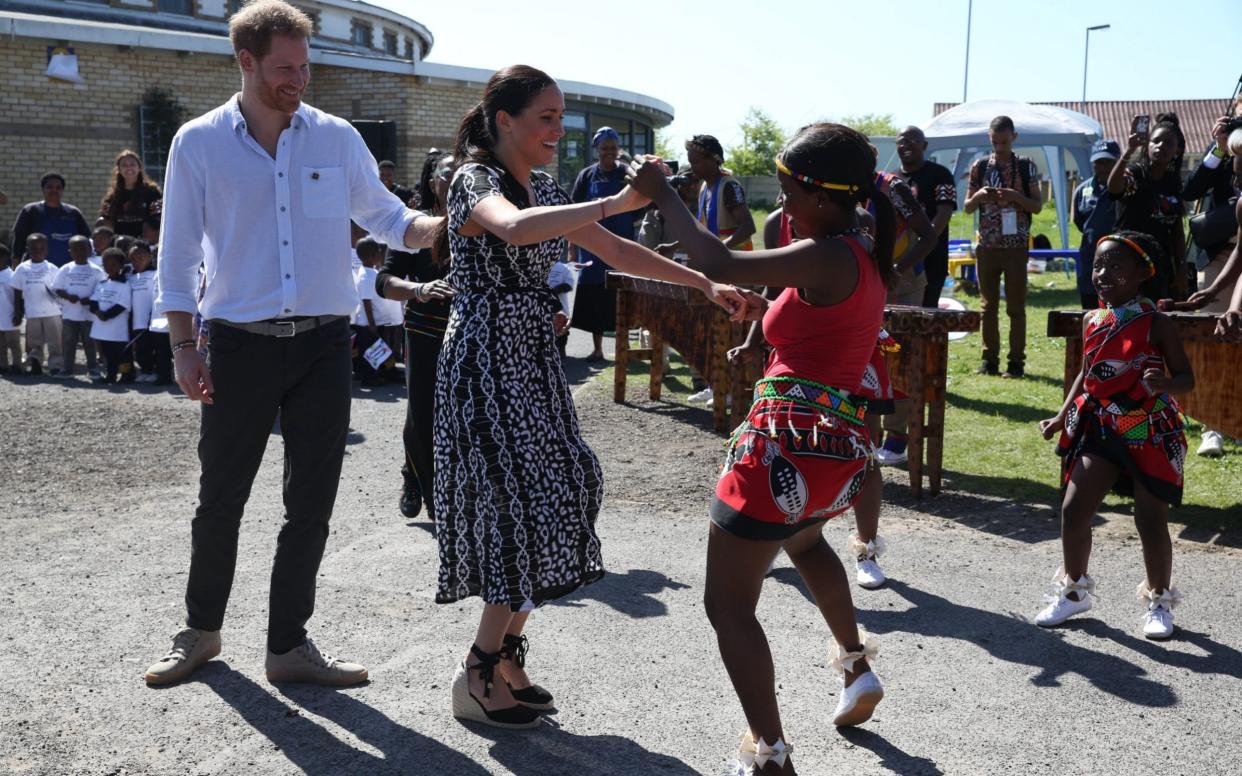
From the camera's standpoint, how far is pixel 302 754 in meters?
3.83

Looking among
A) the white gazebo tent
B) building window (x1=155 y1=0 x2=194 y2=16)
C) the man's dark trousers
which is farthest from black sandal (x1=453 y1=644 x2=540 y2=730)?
building window (x1=155 y1=0 x2=194 y2=16)

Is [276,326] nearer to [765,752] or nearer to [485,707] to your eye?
[485,707]

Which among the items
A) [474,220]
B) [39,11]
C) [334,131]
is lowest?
[474,220]

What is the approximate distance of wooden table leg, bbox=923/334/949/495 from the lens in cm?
737

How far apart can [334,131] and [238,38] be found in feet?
1.49

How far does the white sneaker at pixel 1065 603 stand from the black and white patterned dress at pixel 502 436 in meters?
2.19

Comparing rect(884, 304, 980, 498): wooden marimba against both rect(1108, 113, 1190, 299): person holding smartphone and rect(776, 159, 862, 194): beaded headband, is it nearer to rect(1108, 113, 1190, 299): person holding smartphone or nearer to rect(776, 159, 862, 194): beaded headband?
rect(1108, 113, 1190, 299): person holding smartphone

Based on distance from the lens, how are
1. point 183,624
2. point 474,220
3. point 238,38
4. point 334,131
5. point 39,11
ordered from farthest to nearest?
point 39,11 → point 183,624 → point 334,131 → point 238,38 → point 474,220

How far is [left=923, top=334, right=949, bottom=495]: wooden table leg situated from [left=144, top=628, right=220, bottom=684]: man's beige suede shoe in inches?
174

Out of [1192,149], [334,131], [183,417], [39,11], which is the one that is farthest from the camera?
[1192,149]

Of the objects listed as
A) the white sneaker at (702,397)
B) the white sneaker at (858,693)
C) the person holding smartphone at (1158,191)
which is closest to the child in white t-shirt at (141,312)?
the white sneaker at (702,397)

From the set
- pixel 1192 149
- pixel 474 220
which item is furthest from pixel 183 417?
pixel 1192 149

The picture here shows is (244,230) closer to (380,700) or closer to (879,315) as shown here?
(380,700)

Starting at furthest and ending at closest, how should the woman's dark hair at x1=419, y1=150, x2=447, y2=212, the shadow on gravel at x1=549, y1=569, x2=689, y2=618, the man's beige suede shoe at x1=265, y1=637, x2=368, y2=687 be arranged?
the woman's dark hair at x1=419, y1=150, x2=447, y2=212 < the shadow on gravel at x1=549, y1=569, x2=689, y2=618 < the man's beige suede shoe at x1=265, y1=637, x2=368, y2=687
